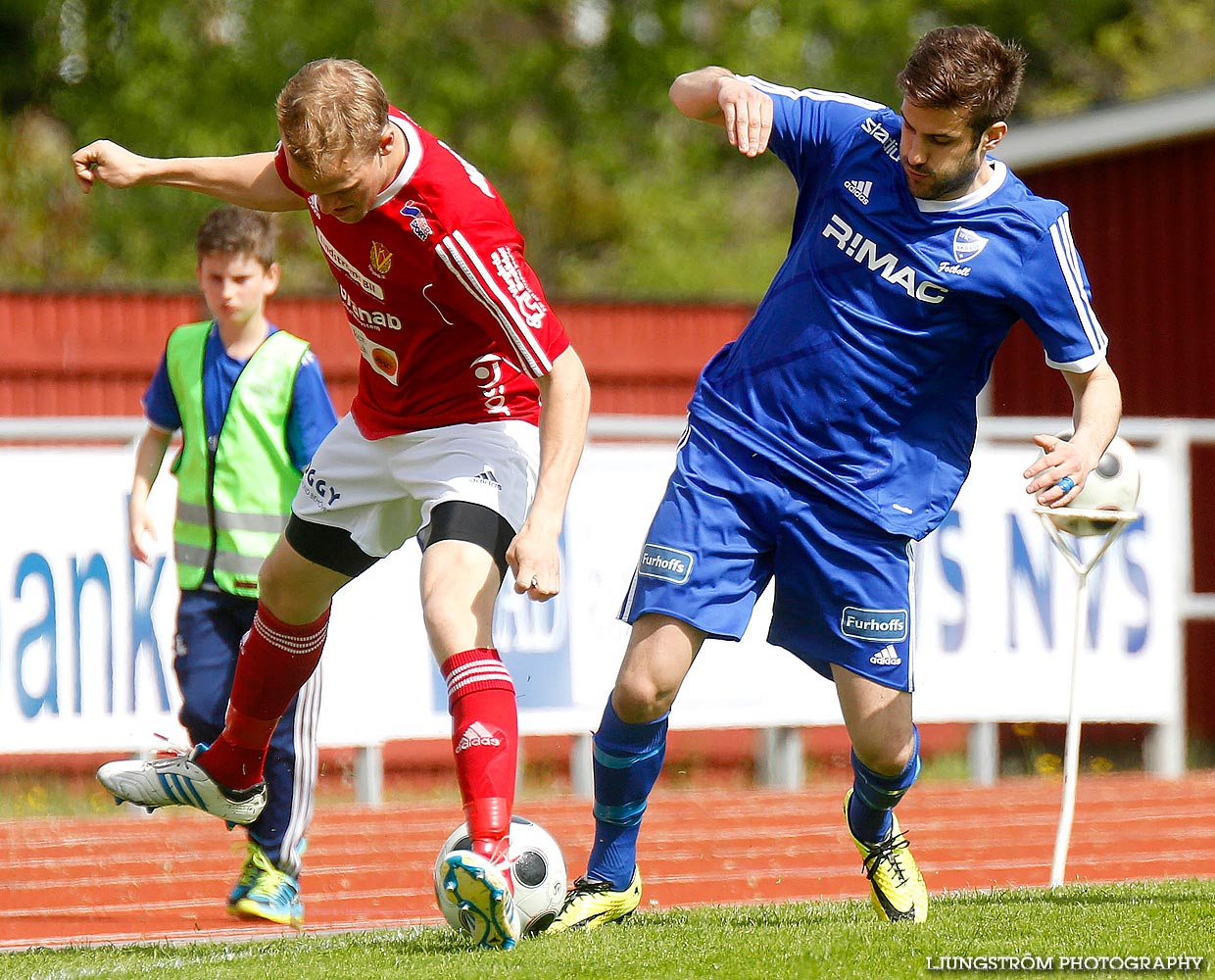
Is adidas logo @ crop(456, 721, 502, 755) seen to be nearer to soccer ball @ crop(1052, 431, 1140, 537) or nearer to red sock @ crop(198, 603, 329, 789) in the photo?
red sock @ crop(198, 603, 329, 789)

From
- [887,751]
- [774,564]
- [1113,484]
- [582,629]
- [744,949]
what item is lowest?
[744,949]

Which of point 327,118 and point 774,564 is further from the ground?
point 327,118

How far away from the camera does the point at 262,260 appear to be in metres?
6.40

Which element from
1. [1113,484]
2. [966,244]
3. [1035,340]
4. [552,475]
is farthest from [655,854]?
[1035,340]

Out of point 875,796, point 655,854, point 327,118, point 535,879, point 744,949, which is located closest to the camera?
point 327,118

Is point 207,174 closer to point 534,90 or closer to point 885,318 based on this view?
point 885,318

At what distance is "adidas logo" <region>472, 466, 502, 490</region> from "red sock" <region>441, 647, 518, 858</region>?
44 centimetres

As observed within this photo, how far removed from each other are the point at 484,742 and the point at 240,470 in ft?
7.12

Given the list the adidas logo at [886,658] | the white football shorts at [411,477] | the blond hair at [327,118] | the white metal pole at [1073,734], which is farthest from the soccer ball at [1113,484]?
the blond hair at [327,118]

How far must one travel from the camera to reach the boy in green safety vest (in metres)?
6.32

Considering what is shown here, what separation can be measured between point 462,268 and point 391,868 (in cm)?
352

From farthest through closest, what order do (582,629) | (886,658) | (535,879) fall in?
(582,629), (886,658), (535,879)

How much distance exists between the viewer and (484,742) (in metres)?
4.59

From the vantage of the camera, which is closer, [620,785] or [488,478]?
[488,478]
